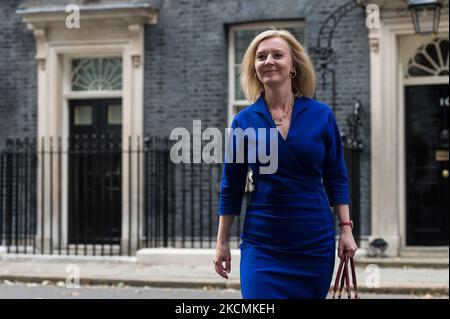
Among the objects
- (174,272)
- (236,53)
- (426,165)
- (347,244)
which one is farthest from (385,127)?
(347,244)

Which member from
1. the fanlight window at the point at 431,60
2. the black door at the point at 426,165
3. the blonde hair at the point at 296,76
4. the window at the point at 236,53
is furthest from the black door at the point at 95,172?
the blonde hair at the point at 296,76

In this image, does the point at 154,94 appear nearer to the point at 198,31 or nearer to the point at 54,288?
the point at 198,31

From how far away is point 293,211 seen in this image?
3949 millimetres

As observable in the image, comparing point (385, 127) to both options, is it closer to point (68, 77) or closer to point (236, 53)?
point (236, 53)

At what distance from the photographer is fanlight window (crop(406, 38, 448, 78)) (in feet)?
43.6

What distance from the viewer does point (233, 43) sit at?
14.0m

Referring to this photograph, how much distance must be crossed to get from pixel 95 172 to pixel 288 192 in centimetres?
1067

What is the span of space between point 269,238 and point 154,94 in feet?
33.8

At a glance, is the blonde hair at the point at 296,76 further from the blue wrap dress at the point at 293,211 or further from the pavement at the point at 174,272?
the pavement at the point at 174,272

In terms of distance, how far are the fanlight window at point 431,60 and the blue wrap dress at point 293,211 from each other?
9687mm

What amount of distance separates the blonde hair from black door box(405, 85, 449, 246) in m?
9.38

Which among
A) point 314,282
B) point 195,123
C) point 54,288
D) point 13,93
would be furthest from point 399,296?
point 13,93
